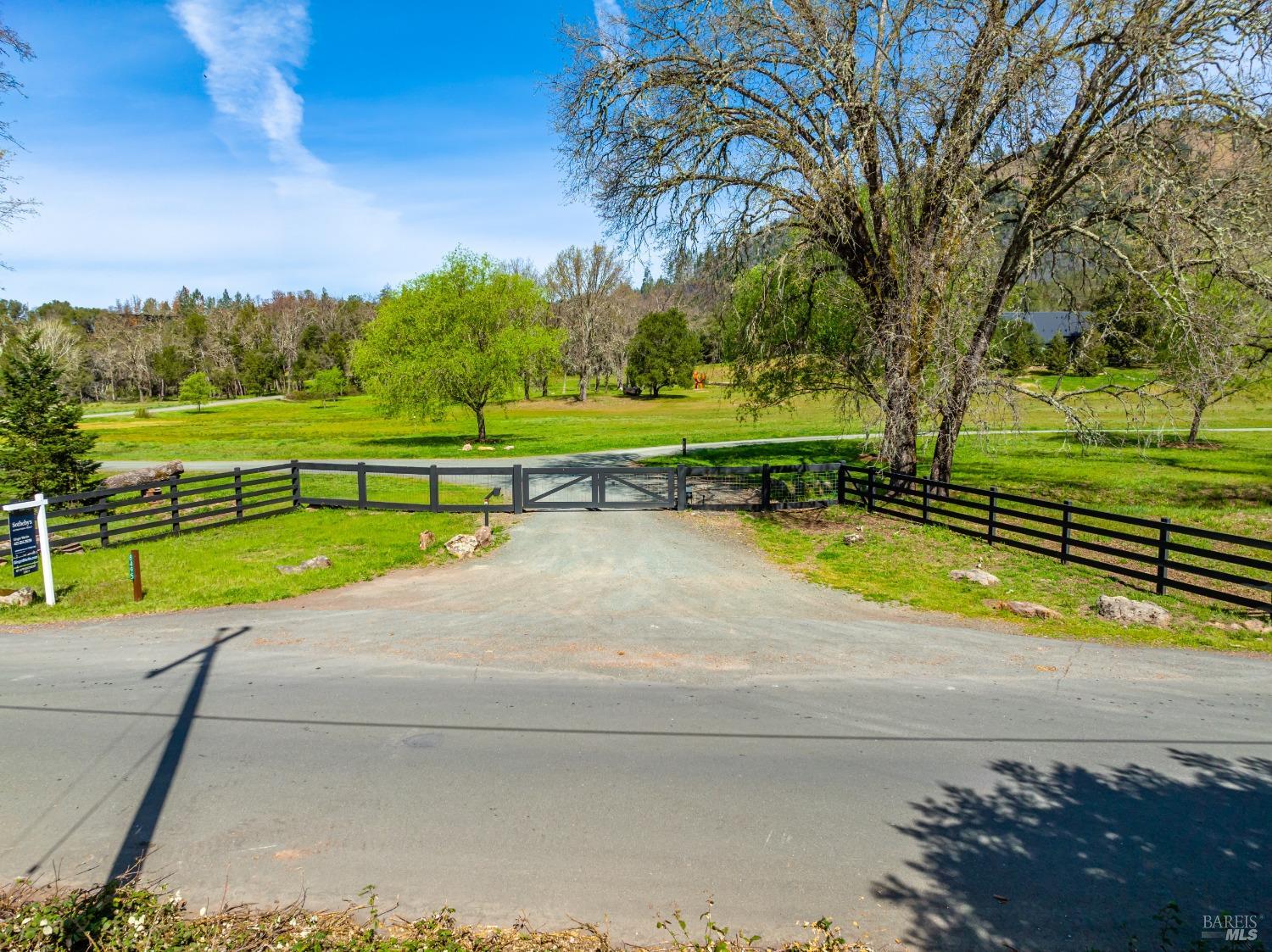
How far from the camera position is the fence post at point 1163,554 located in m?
11.6

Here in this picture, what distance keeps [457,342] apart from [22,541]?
24.2 meters

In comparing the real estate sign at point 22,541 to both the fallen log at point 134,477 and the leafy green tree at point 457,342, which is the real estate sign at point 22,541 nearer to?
→ the fallen log at point 134,477

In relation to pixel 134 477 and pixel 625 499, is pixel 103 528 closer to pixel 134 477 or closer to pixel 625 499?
pixel 134 477

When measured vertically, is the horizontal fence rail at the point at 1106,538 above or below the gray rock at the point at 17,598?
above

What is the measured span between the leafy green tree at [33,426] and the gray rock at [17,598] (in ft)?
29.2

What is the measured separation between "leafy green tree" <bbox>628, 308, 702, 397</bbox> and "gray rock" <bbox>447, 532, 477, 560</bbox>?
6091cm

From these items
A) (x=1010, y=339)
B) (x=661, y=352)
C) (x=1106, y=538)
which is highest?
(x=661, y=352)

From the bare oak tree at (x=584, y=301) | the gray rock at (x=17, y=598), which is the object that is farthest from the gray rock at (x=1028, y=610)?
the bare oak tree at (x=584, y=301)

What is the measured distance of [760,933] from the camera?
4.22 meters

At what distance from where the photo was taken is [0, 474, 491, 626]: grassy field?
12.0 metres

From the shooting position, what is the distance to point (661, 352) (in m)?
75.9

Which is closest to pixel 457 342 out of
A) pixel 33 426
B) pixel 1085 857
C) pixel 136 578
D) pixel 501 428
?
pixel 501 428

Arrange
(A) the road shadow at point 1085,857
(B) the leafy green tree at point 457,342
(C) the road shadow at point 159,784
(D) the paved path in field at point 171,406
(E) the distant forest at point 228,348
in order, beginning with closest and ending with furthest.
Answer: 1. (A) the road shadow at point 1085,857
2. (C) the road shadow at point 159,784
3. (B) the leafy green tree at point 457,342
4. (D) the paved path in field at point 171,406
5. (E) the distant forest at point 228,348

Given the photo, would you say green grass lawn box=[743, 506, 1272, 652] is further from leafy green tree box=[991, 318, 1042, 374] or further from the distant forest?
the distant forest
